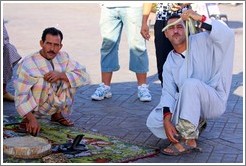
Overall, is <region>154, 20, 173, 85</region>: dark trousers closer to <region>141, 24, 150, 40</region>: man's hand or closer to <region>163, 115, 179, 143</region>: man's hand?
<region>141, 24, 150, 40</region>: man's hand

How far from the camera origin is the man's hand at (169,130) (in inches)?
173

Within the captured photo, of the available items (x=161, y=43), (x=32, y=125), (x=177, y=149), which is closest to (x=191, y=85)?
(x=177, y=149)

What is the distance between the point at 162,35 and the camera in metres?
5.37

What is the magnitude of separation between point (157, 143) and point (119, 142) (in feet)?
0.98

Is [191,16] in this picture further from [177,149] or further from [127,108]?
[127,108]

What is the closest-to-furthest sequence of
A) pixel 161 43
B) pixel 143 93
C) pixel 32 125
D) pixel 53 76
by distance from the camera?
pixel 32 125 → pixel 53 76 → pixel 161 43 → pixel 143 93

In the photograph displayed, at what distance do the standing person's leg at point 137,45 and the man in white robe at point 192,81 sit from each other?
4.13 feet

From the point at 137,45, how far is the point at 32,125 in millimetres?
1655

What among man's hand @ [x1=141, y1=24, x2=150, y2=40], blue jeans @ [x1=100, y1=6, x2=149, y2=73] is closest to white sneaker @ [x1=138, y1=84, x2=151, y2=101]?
blue jeans @ [x1=100, y1=6, x2=149, y2=73]

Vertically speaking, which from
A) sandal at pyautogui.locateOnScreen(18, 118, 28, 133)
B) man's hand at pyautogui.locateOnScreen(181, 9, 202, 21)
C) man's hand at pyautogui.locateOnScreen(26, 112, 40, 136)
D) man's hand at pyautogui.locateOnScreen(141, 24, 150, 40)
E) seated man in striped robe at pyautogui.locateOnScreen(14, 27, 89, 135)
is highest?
man's hand at pyautogui.locateOnScreen(181, 9, 202, 21)

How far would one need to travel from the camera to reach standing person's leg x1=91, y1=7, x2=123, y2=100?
234 inches

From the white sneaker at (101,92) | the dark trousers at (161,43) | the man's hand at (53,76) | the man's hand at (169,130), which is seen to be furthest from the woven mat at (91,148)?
the dark trousers at (161,43)

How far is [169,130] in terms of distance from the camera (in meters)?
4.38

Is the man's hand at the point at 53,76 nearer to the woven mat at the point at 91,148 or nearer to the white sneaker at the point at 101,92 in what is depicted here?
the woven mat at the point at 91,148
